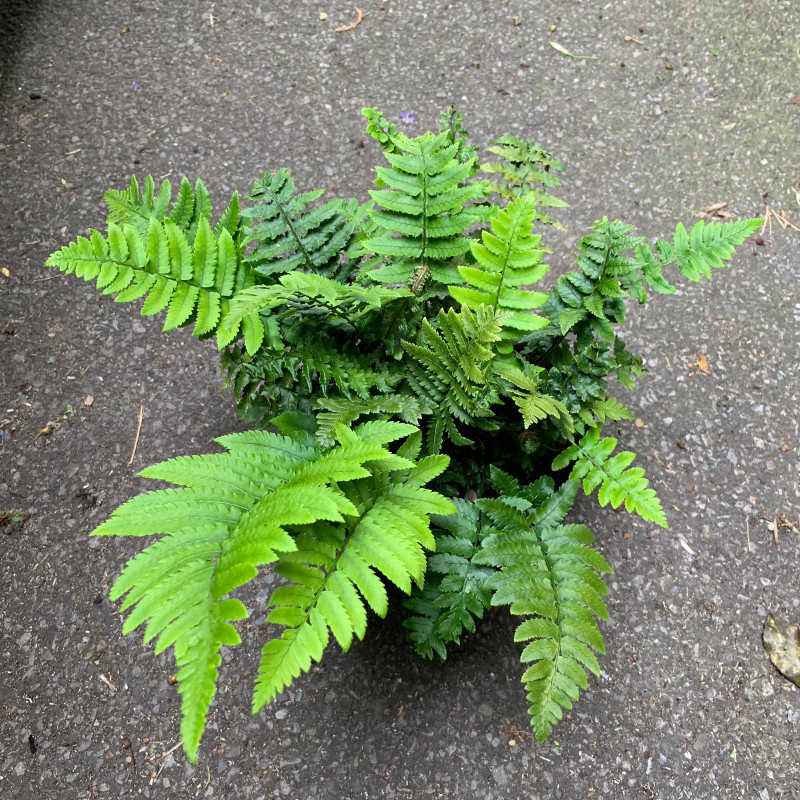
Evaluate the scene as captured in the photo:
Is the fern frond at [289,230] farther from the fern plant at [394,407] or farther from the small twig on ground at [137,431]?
the small twig on ground at [137,431]

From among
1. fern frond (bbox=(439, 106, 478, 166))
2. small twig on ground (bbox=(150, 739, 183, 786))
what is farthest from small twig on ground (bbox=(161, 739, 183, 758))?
fern frond (bbox=(439, 106, 478, 166))

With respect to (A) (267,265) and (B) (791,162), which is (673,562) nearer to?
(A) (267,265)

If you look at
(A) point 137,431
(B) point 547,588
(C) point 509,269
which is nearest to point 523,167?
(C) point 509,269

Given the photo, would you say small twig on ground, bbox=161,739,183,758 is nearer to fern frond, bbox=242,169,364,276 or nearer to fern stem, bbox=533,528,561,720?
fern stem, bbox=533,528,561,720

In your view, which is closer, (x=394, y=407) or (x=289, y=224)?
(x=394, y=407)

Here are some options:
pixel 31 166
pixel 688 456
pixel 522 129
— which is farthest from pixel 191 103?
pixel 688 456

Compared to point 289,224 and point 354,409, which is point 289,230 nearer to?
point 289,224

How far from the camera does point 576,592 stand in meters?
1.87

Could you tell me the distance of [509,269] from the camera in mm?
2016

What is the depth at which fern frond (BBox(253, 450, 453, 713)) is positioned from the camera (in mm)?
1493

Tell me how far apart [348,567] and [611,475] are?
0.91m

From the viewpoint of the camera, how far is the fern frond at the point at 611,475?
77.0 inches

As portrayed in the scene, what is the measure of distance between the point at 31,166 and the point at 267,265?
2329 millimetres

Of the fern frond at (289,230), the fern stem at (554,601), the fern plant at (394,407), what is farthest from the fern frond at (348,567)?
the fern frond at (289,230)
